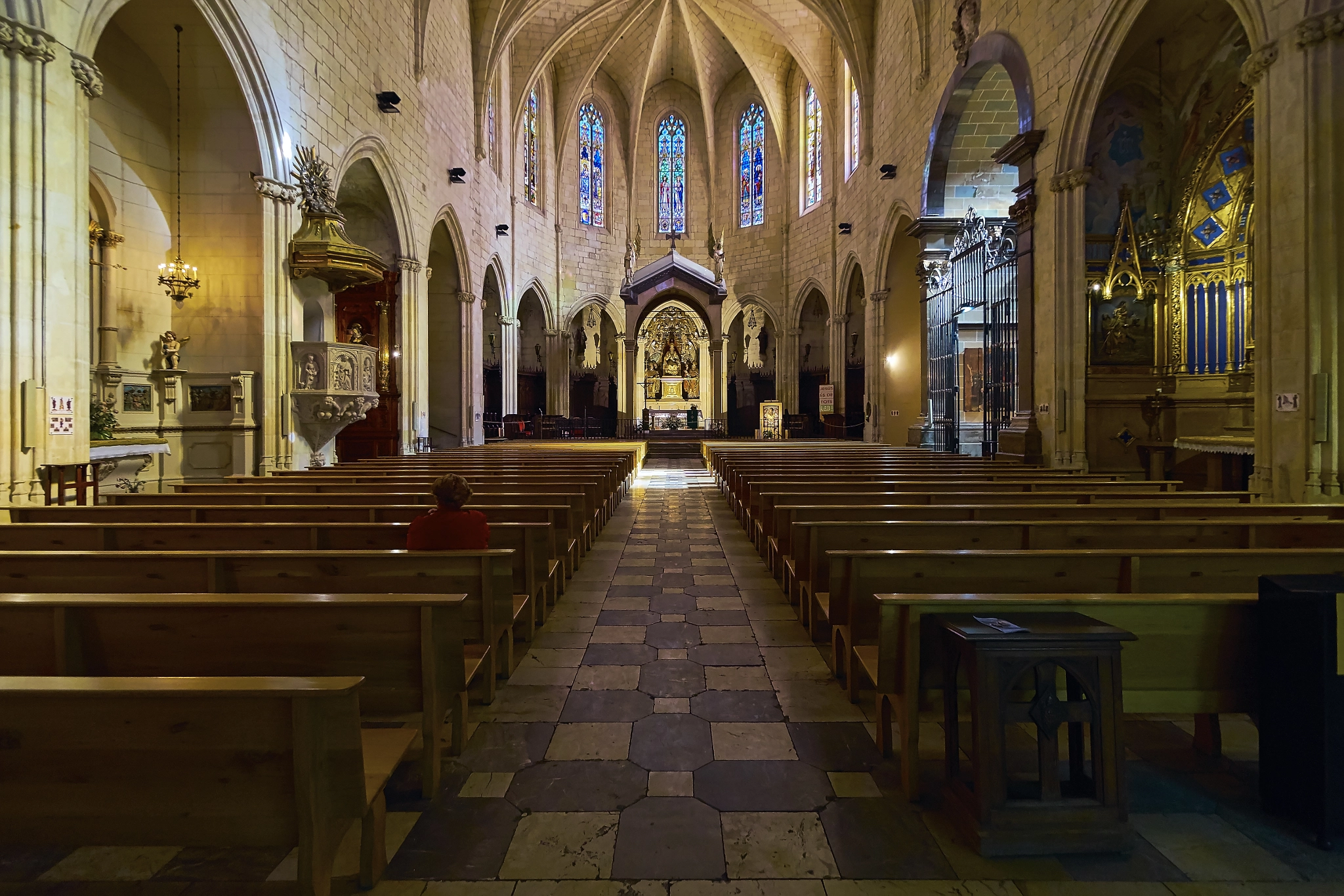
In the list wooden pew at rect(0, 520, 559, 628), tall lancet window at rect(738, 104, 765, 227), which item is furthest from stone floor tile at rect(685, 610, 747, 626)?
tall lancet window at rect(738, 104, 765, 227)

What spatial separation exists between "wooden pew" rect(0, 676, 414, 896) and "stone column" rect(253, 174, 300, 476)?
7810 mm

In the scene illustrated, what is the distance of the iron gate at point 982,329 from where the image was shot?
10.5 m

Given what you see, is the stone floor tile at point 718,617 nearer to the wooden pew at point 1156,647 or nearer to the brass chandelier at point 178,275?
the wooden pew at point 1156,647

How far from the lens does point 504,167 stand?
19.1 m

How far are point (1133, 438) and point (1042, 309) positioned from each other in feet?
6.50

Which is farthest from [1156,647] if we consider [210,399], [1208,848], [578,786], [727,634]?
[210,399]

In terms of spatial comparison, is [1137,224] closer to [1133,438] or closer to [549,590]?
[1133,438]

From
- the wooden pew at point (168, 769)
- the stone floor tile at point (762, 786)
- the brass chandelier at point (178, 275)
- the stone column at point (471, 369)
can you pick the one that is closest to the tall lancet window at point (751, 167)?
the stone column at point (471, 369)

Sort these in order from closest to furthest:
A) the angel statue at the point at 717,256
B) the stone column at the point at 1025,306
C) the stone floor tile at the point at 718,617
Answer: the stone floor tile at the point at 718,617
the stone column at the point at 1025,306
the angel statue at the point at 717,256

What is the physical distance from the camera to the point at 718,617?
4066 millimetres

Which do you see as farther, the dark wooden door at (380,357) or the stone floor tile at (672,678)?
the dark wooden door at (380,357)

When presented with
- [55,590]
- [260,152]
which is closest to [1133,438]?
[55,590]

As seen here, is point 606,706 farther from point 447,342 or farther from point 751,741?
point 447,342

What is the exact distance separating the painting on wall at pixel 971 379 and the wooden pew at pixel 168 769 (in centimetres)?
1316
